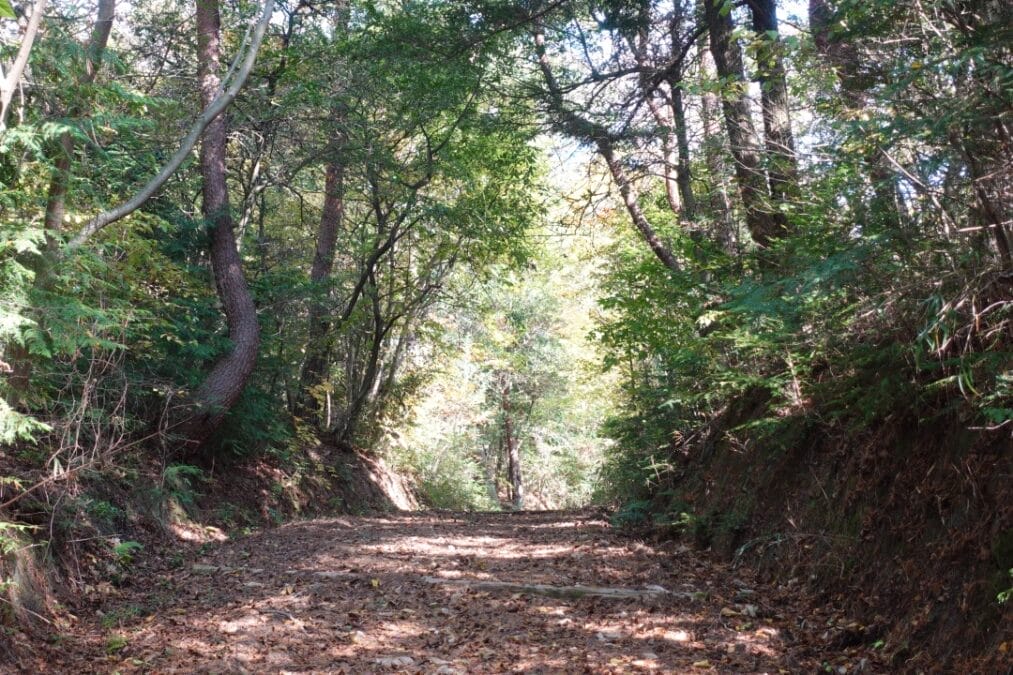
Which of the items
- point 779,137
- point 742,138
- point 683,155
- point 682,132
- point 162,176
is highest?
point 682,132

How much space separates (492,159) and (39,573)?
Result: 1243 centimetres

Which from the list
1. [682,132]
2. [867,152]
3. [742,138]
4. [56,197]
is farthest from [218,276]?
[867,152]

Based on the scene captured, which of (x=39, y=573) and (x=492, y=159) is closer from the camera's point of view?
(x=39, y=573)

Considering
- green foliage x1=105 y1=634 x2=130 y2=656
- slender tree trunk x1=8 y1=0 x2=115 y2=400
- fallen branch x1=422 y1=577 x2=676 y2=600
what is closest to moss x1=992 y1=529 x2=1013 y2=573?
fallen branch x1=422 y1=577 x2=676 y2=600

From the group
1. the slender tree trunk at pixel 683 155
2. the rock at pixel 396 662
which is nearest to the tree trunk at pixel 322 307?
the slender tree trunk at pixel 683 155

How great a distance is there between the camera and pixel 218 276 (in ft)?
37.6

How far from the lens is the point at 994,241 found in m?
4.85

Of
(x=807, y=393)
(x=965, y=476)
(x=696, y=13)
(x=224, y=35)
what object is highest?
(x=224, y=35)

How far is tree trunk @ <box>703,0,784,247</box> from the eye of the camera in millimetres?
9188

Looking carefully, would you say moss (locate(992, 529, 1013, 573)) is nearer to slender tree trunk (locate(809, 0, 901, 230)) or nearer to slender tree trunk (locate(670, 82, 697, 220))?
slender tree trunk (locate(809, 0, 901, 230))

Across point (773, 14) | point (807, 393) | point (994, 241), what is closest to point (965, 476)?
point (994, 241)

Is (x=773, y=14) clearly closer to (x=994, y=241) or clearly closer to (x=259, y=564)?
(x=994, y=241)

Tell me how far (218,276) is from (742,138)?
24.6 feet

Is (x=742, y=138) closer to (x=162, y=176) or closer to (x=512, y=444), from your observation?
(x=162, y=176)
